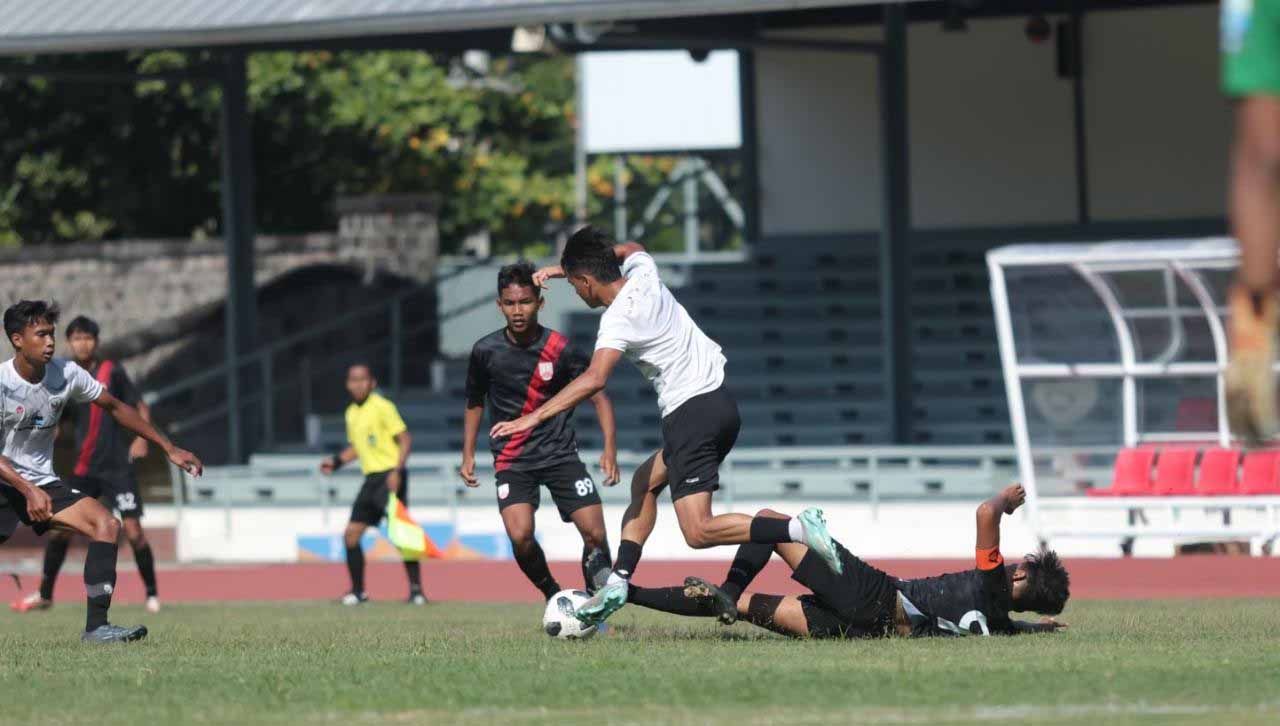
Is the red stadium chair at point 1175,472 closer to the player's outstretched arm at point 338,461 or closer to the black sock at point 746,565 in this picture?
the player's outstretched arm at point 338,461

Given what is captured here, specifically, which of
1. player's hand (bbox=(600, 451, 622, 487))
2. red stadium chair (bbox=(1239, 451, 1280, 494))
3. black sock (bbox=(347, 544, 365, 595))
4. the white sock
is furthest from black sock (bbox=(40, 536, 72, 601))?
red stadium chair (bbox=(1239, 451, 1280, 494))

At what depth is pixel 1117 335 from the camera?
19578mm

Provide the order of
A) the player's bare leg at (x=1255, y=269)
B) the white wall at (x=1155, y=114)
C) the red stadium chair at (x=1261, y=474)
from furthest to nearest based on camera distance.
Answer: the white wall at (x=1155, y=114), the red stadium chair at (x=1261, y=474), the player's bare leg at (x=1255, y=269)

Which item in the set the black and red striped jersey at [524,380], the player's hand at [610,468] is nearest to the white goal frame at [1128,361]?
the black and red striped jersey at [524,380]

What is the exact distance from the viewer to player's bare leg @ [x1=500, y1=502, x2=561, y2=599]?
12.1 metres

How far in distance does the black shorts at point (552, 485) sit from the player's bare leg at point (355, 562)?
193 inches

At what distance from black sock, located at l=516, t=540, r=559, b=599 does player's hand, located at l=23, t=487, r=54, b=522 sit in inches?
101

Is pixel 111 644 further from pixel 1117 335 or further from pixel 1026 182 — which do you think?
pixel 1026 182

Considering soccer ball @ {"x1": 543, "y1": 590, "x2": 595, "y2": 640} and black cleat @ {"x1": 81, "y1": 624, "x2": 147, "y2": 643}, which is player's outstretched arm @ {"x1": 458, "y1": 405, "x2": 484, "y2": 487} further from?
black cleat @ {"x1": 81, "y1": 624, "x2": 147, "y2": 643}

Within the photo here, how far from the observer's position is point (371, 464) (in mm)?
17219

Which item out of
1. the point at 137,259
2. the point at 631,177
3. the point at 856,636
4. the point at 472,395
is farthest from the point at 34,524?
the point at 631,177

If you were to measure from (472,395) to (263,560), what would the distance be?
12.1 meters

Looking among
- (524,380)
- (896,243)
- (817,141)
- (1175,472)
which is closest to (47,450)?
(524,380)

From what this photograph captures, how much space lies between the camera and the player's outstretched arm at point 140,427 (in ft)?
37.3
